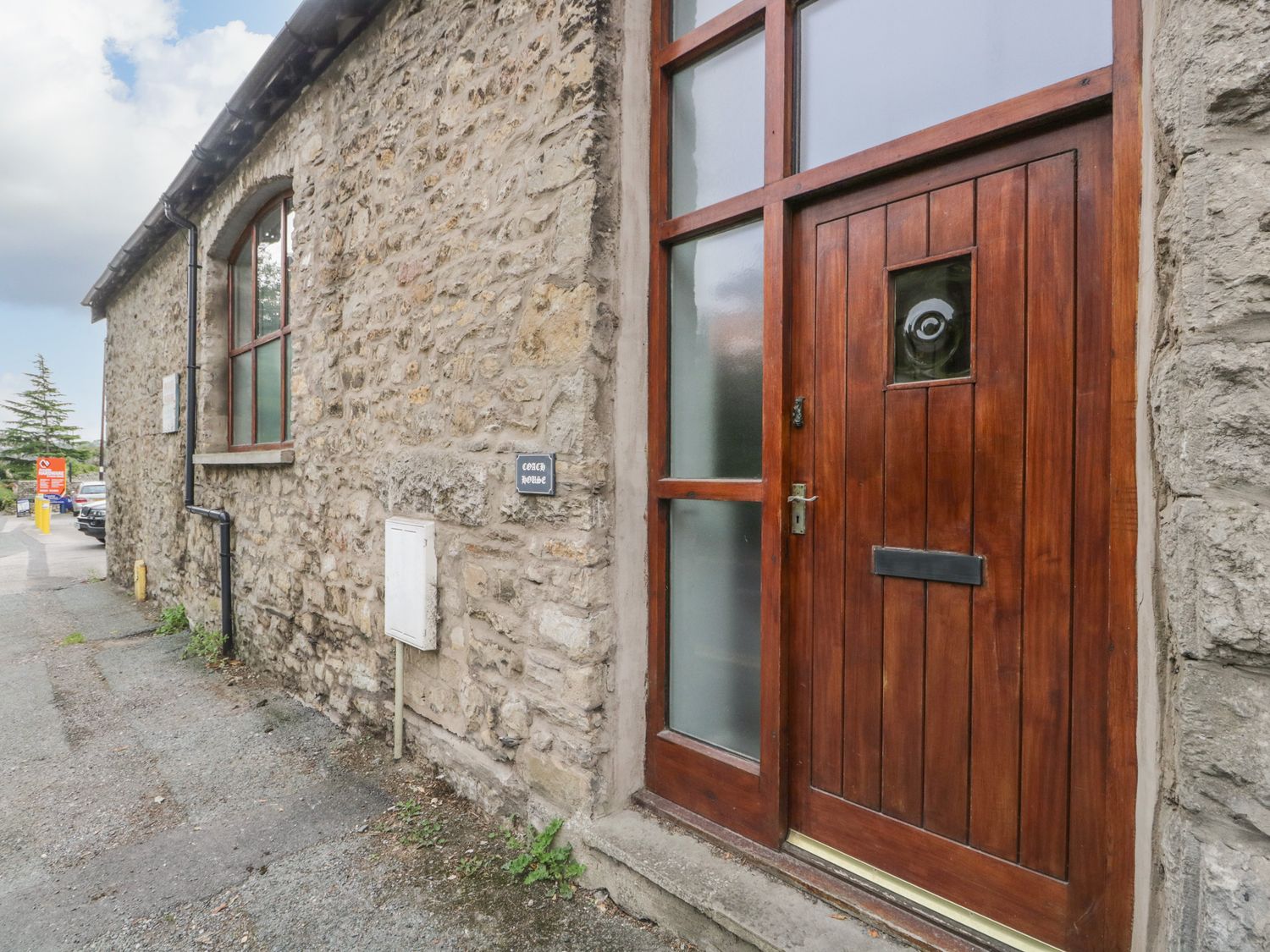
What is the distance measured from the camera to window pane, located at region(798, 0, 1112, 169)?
5.02ft

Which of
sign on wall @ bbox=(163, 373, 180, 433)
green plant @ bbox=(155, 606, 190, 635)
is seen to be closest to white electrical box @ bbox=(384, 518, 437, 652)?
green plant @ bbox=(155, 606, 190, 635)

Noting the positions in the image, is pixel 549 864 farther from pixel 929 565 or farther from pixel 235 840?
pixel 929 565

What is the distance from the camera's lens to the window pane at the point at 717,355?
2094mm

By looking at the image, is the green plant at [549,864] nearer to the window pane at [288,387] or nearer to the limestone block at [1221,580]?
the limestone block at [1221,580]

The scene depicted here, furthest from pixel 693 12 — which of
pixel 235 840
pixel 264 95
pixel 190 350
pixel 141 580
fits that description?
pixel 141 580

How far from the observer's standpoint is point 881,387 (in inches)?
70.4

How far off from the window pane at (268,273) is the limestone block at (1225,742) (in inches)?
206

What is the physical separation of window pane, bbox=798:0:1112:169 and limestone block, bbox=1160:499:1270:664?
42.5 inches

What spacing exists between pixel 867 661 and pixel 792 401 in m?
0.79

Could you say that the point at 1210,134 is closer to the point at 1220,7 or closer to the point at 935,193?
the point at 1220,7

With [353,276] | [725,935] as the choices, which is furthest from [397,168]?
[725,935]

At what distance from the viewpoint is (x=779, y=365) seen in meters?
1.94

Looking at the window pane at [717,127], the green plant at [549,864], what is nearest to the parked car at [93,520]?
the green plant at [549,864]

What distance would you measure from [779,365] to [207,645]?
5.15 m
